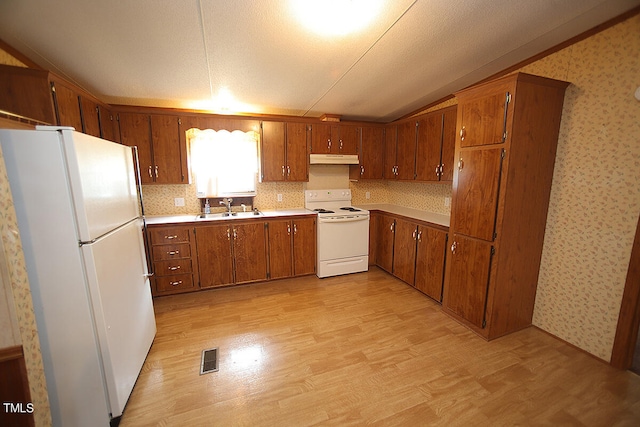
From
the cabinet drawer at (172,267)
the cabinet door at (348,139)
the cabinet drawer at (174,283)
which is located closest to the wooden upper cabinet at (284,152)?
the cabinet door at (348,139)

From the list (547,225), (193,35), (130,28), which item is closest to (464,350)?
(547,225)

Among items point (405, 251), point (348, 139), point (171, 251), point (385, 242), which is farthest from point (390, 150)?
point (171, 251)

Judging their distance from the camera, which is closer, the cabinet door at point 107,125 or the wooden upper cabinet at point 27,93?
the wooden upper cabinet at point 27,93

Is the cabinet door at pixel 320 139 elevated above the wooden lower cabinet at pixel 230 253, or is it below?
above

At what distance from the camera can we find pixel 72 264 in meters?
1.30

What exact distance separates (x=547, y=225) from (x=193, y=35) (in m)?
3.47

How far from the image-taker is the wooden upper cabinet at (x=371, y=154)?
4.02 meters

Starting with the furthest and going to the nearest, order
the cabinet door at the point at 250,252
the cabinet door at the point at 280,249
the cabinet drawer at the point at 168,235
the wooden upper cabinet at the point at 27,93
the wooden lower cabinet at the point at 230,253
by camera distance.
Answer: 1. the cabinet door at the point at 280,249
2. the cabinet door at the point at 250,252
3. the wooden lower cabinet at the point at 230,253
4. the cabinet drawer at the point at 168,235
5. the wooden upper cabinet at the point at 27,93

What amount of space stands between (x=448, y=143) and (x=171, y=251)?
12.2 feet

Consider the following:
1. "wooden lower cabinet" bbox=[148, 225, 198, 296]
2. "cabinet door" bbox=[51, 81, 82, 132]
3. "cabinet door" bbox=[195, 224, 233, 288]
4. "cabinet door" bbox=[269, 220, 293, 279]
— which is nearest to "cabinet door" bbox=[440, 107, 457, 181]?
"cabinet door" bbox=[269, 220, 293, 279]

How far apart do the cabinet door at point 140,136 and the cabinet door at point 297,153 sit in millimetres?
1806

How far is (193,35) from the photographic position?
1.74 metres

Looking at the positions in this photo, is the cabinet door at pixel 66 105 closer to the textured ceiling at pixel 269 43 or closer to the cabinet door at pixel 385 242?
the textured ceiling at pixel 269 43

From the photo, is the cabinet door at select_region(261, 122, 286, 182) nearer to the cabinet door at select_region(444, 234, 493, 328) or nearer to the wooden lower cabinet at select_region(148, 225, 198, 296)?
the wooden lower cabinet at select_region(148, 225, 198, 296)
